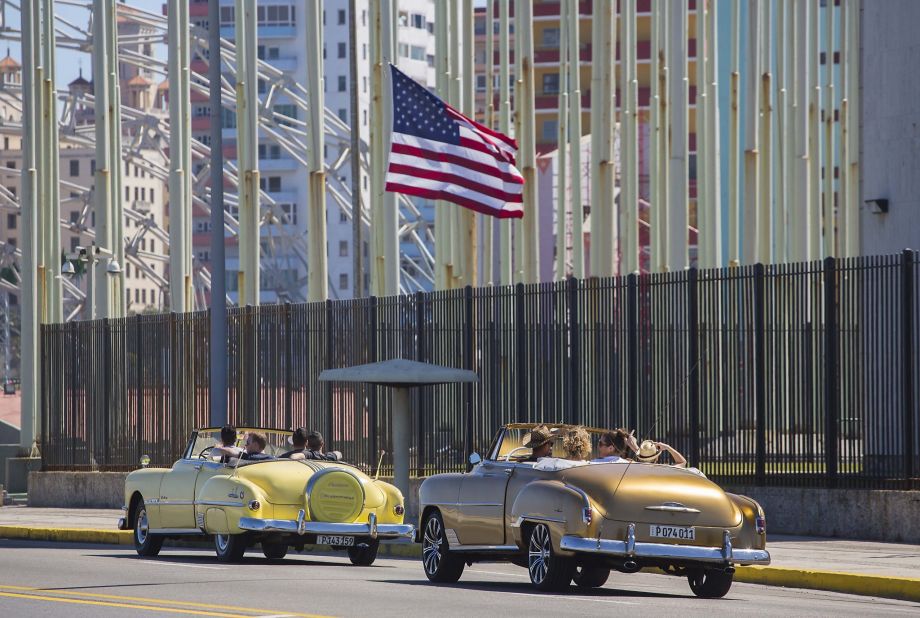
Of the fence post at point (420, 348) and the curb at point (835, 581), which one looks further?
the fence post at point (420, 348)

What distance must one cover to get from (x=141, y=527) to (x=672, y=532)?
27.6ft

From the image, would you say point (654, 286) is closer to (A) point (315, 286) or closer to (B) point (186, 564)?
(B) point (186, 564)

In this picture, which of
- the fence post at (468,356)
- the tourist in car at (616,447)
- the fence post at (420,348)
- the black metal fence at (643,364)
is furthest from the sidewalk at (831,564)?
the fence post at (420,348)

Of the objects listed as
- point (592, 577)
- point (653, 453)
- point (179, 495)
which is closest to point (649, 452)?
point (653, 453)

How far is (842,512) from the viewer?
21188mm

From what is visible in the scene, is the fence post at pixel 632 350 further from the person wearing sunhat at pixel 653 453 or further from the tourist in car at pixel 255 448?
the person wearing sunhat at pixel 653 453

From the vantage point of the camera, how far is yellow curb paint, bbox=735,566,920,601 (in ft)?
51.8

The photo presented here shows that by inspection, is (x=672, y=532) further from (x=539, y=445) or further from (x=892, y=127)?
(x=892, y=127)

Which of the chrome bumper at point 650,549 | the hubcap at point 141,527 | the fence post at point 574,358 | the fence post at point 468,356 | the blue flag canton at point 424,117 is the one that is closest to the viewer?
the chrome bumper at point 650,549

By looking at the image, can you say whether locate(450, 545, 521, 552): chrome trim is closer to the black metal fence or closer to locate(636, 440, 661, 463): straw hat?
locate(636, 440, 661, 463): straw hat

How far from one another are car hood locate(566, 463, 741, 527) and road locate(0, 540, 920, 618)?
0.65m

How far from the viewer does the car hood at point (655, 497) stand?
1470 centimetres

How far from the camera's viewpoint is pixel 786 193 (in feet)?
189

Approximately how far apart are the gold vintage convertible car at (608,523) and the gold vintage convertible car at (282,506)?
279 centimetres
